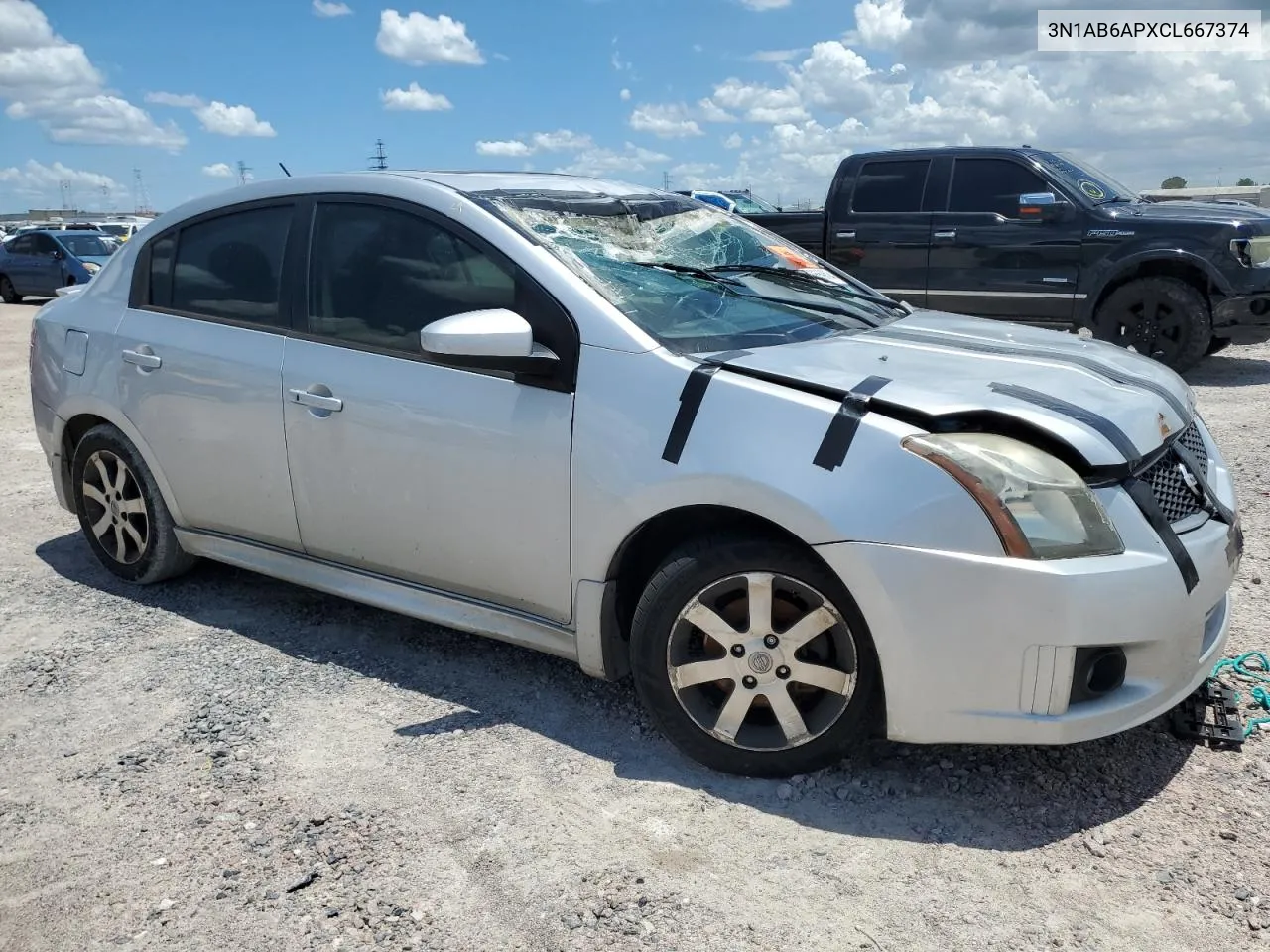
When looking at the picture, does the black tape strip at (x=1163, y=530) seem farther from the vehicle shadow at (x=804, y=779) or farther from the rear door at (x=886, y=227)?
the rear door at (x=886, y=227)

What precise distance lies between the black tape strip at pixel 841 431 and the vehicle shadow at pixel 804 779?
3.03 feet

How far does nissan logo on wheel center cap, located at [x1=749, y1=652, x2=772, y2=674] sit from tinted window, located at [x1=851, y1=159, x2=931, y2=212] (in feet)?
25.7

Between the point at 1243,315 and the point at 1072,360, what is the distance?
21.0 feet

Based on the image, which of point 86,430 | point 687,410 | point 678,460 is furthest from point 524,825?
point 86,430

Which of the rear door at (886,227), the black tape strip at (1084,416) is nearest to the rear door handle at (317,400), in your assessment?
the black tape strip at (1084,416)

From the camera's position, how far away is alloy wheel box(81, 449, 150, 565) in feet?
14.5

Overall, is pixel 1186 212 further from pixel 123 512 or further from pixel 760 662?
pixel 123 512

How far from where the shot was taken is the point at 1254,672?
3531mm

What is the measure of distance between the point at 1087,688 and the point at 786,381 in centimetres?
108

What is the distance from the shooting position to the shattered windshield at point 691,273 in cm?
322

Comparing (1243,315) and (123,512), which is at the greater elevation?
(1243,315)

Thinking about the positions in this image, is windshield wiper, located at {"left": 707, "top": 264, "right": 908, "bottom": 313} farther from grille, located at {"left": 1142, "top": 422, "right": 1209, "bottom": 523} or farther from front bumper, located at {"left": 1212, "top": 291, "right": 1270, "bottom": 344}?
front bumper, located at {"left": 1212, "top": 291, "right": 1270, "bottom": 344}

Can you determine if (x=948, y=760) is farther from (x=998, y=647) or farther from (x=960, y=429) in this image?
(x=960, y=429)

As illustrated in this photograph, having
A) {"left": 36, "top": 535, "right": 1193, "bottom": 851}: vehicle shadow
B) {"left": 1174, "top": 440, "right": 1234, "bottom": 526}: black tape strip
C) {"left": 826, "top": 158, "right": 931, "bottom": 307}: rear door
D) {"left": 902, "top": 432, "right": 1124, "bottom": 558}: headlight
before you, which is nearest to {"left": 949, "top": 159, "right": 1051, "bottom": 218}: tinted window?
{"left": 826, "top": 158, "right": 931, "bottom": 307}: rear door
